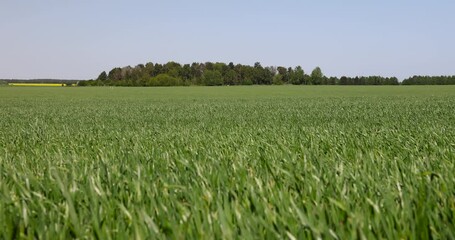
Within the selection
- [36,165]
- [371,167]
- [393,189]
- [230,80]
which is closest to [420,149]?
[371,167]

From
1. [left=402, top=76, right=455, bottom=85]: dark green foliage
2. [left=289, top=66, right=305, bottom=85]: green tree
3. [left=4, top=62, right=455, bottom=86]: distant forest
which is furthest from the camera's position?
[left=289, top=66, right=305, bottom=85]: green tree

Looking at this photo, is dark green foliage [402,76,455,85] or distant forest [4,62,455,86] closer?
dark green foliage [402,76,455,85]

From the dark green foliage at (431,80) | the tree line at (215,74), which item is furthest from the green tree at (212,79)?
the dark green foliage at (431,80)

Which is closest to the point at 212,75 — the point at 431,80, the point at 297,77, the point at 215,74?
the point at 215,74

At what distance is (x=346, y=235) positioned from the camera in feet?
3.78

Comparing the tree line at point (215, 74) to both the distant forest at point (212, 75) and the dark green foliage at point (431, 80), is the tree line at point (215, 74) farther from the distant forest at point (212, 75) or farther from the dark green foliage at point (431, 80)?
the dark green foliage at point (431, 80)

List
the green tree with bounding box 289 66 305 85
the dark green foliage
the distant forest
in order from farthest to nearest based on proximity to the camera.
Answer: the green tree with bounding box 289 66 305 85, the distant forest, the dark green foliage

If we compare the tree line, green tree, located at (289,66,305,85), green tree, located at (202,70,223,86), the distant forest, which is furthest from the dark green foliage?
green tree, located at (202,70,223,86)

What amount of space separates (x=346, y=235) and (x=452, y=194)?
2.32 feet

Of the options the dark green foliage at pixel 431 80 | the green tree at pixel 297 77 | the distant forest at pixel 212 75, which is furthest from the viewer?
the green tree at pixel 297 77

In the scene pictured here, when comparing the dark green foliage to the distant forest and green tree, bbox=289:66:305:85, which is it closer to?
the distant forest

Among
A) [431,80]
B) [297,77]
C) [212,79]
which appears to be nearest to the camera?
[431,80]

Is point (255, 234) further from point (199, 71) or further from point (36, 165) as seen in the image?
point (199, 71)

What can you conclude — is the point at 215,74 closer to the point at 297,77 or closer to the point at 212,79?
the point at 212,79
